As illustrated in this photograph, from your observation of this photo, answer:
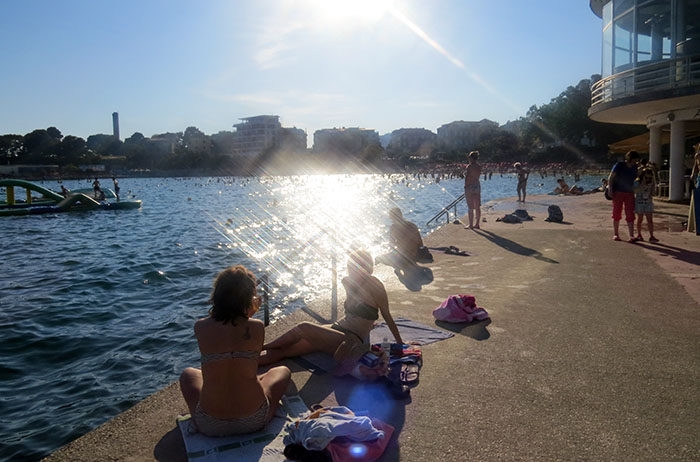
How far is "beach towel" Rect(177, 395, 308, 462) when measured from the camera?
3189 millimetres

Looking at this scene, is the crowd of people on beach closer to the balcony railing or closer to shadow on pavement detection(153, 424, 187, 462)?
shadow on pavement detection(153, 424, 187, 462)

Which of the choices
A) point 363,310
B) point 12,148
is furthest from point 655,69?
point 12,148

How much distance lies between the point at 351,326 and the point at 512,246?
25.3ft

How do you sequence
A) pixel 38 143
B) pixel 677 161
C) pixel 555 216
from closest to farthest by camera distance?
pixel 555 216 → pixel 677 161 → pixel 38 143

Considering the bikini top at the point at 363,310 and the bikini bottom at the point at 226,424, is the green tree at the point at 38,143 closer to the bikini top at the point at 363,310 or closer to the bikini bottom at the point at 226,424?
the bikini top at the point at 363,310

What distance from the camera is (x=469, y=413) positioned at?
3.85 meters

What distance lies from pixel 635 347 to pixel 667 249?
6.30m

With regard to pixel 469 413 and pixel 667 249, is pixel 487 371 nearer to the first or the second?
pixel 469 413

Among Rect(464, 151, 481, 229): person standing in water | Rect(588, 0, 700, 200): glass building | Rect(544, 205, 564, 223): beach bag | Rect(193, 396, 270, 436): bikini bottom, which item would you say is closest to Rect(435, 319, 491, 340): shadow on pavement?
Rect(193, 396, 270, 436): bikini bottom

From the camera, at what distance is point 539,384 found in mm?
4328

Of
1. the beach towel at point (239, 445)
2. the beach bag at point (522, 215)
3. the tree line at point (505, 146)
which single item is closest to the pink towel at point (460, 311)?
the beach towel at point (239, 445)

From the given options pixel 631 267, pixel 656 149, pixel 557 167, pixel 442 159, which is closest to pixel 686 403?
pixel 631 267

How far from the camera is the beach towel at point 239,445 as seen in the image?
126 inches

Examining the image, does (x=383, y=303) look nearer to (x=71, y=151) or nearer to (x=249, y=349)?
(x=249, y=349)
